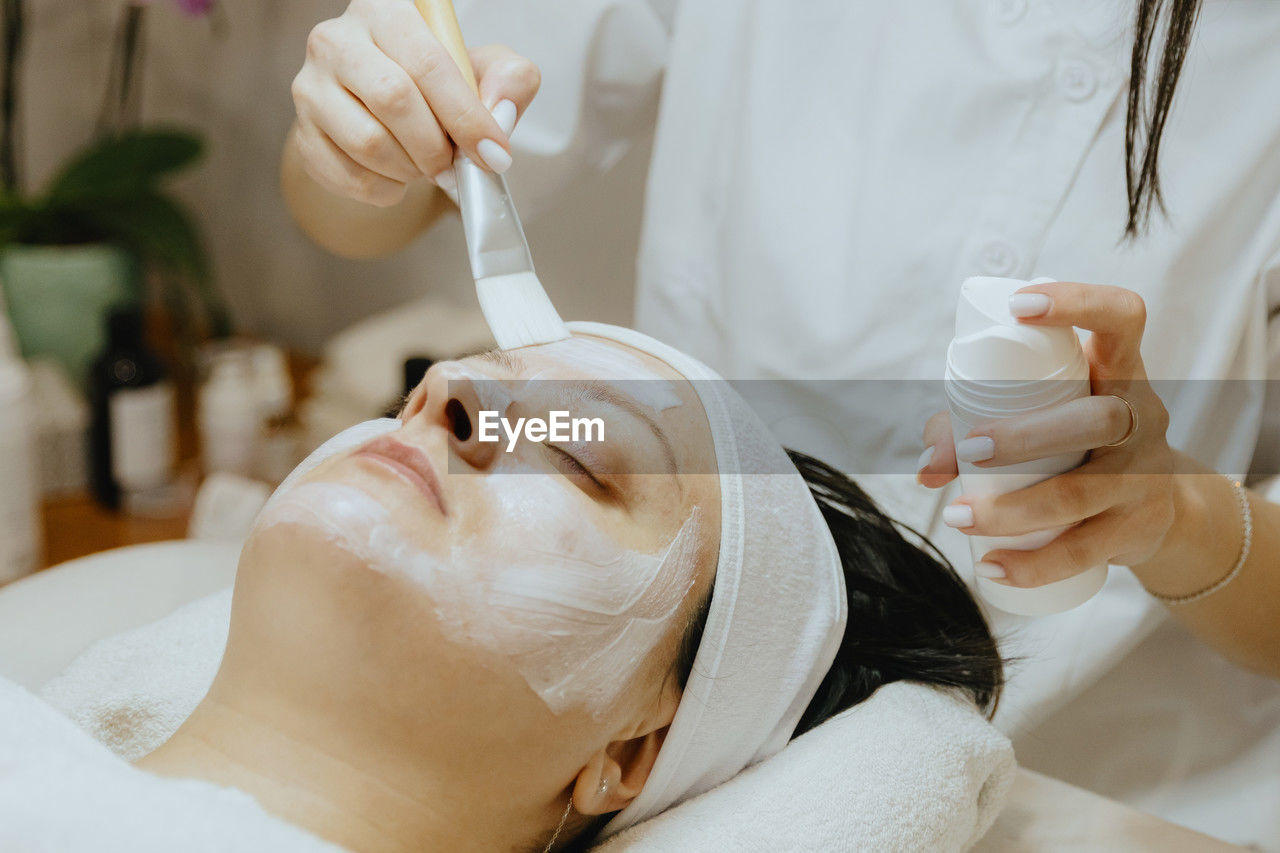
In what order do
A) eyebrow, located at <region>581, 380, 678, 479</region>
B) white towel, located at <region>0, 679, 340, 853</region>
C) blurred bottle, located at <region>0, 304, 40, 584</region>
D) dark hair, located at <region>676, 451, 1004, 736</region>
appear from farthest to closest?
blurred bottle, located at <region>0, 304, 40, 584</region>
dark hair, located at <region>676, 451, 1004, 736</region>
eyebrow, located at <region>581, 380, 678, 479</region>
white towel, located at <region>0, 679, 340, 853</region>

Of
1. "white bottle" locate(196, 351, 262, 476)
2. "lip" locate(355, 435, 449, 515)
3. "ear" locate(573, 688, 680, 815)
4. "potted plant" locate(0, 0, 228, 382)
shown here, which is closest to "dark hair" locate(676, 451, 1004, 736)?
"ear" locate(573, 688, 680, 815)

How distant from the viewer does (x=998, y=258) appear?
0.95 metres

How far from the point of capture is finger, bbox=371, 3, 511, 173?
77 cm

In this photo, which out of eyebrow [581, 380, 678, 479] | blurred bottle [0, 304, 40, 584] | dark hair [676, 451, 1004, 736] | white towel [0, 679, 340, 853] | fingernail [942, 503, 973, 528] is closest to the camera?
white towel [0, 679, 340, 853]

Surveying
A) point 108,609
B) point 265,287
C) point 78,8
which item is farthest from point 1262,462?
point 78,8

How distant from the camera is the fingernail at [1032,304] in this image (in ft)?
2.04

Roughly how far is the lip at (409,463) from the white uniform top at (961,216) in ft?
1.53

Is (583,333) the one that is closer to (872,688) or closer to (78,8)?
(872,688)

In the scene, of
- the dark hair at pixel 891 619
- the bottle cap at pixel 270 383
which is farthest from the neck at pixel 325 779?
the bottle cap at pixel 270 383

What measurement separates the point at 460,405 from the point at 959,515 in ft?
1.18

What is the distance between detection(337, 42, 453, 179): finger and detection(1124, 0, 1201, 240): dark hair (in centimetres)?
53

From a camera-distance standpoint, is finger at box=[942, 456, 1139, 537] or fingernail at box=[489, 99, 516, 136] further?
fingernail at box=[489, 99, 516, 136]

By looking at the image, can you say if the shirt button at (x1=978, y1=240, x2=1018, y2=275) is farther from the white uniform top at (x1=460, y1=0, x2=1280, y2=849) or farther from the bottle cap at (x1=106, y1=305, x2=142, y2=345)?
the bottle cap at (x1=106, y1=305, x2=142, y2=345)

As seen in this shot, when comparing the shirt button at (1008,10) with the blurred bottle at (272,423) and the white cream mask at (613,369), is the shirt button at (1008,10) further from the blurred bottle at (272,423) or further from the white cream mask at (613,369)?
the blurred bottle at (272,423)
